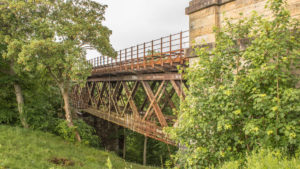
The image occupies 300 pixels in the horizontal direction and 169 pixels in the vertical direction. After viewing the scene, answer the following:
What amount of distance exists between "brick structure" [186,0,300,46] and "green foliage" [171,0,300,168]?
5.81 ft

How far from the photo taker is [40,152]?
1030 cm

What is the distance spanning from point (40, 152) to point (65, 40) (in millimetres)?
6934

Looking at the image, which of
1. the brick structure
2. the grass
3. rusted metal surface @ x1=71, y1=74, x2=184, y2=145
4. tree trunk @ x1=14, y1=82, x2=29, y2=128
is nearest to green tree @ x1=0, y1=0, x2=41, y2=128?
tree trunk @ x1=14, y1=82, x2=29, y2=128

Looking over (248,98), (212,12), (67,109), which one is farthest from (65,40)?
(248,98)

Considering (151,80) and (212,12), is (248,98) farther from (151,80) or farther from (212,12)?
(151,80)

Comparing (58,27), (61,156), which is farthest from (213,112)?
(58,27)

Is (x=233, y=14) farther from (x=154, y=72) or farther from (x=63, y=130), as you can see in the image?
(x=63, y=130)

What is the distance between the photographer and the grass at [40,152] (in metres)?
8.68

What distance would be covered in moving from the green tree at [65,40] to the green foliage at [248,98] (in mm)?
9032

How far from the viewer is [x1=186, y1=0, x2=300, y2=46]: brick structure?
22.8 ft

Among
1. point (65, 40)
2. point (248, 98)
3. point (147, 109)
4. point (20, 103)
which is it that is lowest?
point (147, 109)

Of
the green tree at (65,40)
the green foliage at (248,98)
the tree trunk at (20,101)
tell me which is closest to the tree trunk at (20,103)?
the tree trunk at (20,101)

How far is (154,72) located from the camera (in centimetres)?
1289

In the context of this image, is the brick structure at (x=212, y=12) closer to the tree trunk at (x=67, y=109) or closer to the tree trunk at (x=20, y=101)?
the tree trunk at (x=67, y=109)
